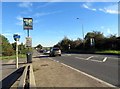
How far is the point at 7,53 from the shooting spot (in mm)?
76938

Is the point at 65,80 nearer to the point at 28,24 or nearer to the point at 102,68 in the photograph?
the point at 102,68

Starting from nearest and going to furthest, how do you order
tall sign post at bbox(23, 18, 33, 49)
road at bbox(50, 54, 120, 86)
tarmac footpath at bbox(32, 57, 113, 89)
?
tarmac footpath at bbox(32, 57, 113, 89), road at bbox(50, 54, 120, 86), tall sign post at bbox(23, 18, 33, 49)

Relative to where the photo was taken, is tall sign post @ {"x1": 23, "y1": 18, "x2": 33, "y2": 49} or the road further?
tall sign post @ {"x1": 23, "y1": 18, "x2": 33, "y2": 49}

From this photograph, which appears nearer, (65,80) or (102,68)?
(65,80)

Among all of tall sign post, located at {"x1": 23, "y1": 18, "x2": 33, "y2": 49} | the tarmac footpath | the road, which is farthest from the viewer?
tall sign post, located at {"x1": 23, "y1": 18, "x2": 33, "y2": 49}

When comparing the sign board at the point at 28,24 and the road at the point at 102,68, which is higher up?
the sign board at the point at 28,24

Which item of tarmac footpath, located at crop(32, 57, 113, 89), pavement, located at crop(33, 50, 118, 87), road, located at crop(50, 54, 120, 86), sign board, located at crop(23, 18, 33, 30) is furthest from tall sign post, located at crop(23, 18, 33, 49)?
tarmac footpath, located at crop(32, 57, 113, 89)

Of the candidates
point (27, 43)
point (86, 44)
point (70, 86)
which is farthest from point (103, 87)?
point (86, 44)

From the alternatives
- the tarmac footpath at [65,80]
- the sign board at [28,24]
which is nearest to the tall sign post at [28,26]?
the sign board at [28,24]

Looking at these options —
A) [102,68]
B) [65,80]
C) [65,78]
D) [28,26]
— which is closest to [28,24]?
[28,26]

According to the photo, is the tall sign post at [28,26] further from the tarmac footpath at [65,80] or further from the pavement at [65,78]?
the tarmac footpath at [65,80]

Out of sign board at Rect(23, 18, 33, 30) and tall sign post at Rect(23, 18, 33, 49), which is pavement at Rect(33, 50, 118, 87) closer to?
tall sign post at Rect(23, 18, 33, 49)

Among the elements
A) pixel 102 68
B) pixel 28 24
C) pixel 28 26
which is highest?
pixel 28 24

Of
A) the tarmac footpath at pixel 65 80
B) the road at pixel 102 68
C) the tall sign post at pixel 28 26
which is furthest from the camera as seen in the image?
the tall sign post at pixel 28 26
